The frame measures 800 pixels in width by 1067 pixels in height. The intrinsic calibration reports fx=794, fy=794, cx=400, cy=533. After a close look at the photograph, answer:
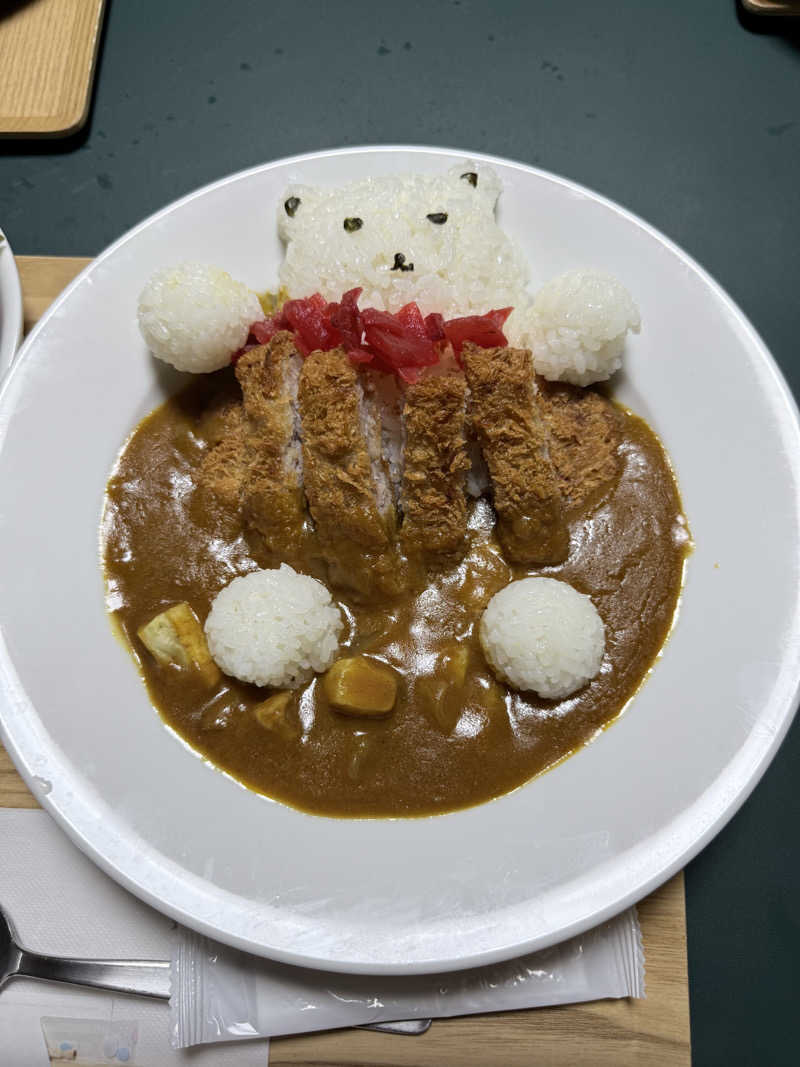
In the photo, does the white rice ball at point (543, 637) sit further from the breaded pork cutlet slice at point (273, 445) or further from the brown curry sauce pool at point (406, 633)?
the breaded pork cutlet slice at point (273, 445)

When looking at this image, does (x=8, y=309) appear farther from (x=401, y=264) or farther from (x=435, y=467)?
(x=435, y=467)

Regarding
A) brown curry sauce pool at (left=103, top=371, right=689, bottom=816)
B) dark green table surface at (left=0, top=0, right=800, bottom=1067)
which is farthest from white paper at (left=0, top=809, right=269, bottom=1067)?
dark green table surface at (left=0, top=0, right=800, bottom=1067)

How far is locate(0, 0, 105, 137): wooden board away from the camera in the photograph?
133 inches

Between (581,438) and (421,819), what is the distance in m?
1.32

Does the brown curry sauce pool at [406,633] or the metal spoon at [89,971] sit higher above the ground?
the brown curry sauce pool at [406,633]

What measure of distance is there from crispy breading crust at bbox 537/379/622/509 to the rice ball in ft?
0.23

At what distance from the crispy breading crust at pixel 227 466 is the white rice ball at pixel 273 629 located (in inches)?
12.8

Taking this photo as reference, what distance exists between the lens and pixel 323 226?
279cm

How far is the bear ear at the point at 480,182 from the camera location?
2.82 meters

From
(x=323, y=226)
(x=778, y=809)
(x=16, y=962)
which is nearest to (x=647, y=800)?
(x=778, y=809)

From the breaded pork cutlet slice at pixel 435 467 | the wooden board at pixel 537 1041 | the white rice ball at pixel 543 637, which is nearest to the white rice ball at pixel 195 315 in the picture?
the breaded pork cutlet slice at pixel 435 467

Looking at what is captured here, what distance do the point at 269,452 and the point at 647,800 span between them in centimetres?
151

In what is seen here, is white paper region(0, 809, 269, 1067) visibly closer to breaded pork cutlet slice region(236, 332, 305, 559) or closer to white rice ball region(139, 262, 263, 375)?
breaded pork cutlet slice region(236, 332, 305, 559)

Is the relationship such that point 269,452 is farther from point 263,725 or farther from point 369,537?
point 263,725
